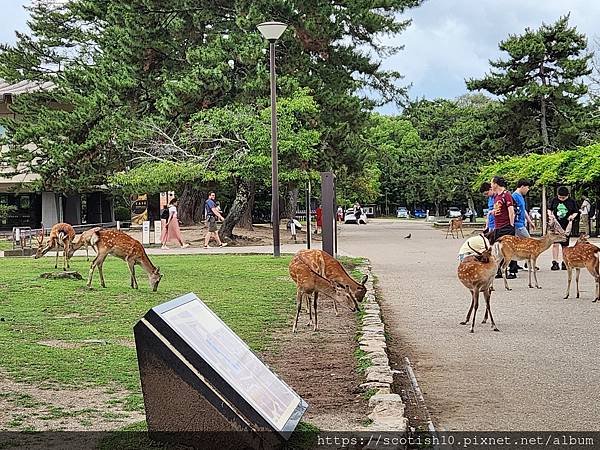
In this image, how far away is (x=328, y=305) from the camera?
1351 centimetres

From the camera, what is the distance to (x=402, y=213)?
91250 millimetres

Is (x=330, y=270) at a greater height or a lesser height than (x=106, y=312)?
greater

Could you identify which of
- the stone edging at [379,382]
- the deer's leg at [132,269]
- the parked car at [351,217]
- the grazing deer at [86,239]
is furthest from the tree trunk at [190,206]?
the stone edging at [379,382]

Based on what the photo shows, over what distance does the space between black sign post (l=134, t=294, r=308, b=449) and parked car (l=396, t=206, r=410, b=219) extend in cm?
8492

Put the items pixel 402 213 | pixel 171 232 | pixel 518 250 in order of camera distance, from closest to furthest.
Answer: pixel 518 250 → pixel 171 232 → pixel 402 213

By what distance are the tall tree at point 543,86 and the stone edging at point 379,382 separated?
109 feet

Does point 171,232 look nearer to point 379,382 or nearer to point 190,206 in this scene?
point 190,206

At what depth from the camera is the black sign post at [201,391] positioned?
198 inches

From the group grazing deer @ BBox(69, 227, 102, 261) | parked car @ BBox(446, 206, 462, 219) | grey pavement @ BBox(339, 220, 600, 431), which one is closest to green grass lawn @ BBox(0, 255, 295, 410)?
grazing deer @ BBox(69, 227, 102, 261)

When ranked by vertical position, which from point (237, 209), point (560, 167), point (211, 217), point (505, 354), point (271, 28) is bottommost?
point (505, 354)

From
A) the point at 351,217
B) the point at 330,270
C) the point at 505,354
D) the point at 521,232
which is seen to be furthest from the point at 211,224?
the point at 351,217

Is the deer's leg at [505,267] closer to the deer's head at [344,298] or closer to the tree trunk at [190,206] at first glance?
the deer's head at [344,298]

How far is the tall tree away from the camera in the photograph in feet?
138

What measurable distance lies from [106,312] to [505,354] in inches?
212
